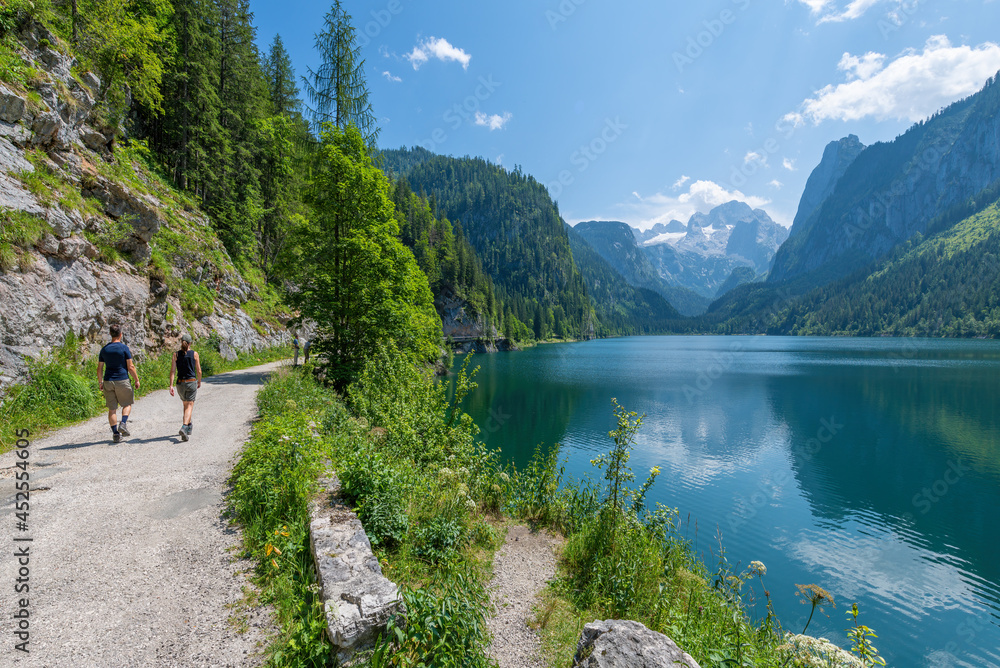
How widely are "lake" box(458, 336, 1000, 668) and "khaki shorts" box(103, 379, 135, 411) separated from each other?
48.4ft

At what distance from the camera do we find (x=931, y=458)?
841 inches

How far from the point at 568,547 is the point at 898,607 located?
32.2 ft

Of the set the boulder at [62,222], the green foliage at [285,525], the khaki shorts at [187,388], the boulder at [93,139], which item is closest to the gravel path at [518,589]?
the green foliage at [285,525]

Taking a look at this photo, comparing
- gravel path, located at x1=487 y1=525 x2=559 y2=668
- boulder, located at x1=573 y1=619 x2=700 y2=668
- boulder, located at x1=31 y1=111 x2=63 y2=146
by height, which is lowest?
gravel path, located at x1=487 y1=525 x2=559 y2=668

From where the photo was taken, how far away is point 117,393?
9.07m

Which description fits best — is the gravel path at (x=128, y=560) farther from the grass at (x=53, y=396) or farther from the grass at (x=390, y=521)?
the grass at (x=53, y=396)

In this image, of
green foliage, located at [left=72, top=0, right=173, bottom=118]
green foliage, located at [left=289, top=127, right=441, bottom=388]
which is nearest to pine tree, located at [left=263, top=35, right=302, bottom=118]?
green foliage, located at [left=72, top=0, right=173, bottom=118]

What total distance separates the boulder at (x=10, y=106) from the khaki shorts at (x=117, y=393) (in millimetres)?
10266

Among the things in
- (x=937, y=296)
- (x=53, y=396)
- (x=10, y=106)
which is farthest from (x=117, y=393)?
(x=937, y=296)

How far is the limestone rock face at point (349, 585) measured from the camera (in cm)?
388

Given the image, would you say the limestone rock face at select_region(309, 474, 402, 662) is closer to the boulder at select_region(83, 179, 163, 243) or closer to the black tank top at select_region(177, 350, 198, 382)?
the black tank top at select_region(177, 350, 198, 382)

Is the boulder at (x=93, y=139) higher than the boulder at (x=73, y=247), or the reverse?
the boulder at (x=93, y=139)

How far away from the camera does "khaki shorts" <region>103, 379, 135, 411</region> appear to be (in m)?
8.94

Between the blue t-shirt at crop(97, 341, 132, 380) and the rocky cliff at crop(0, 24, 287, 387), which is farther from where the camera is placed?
the rocky cliff at crop(0, 24, 287, 387)
